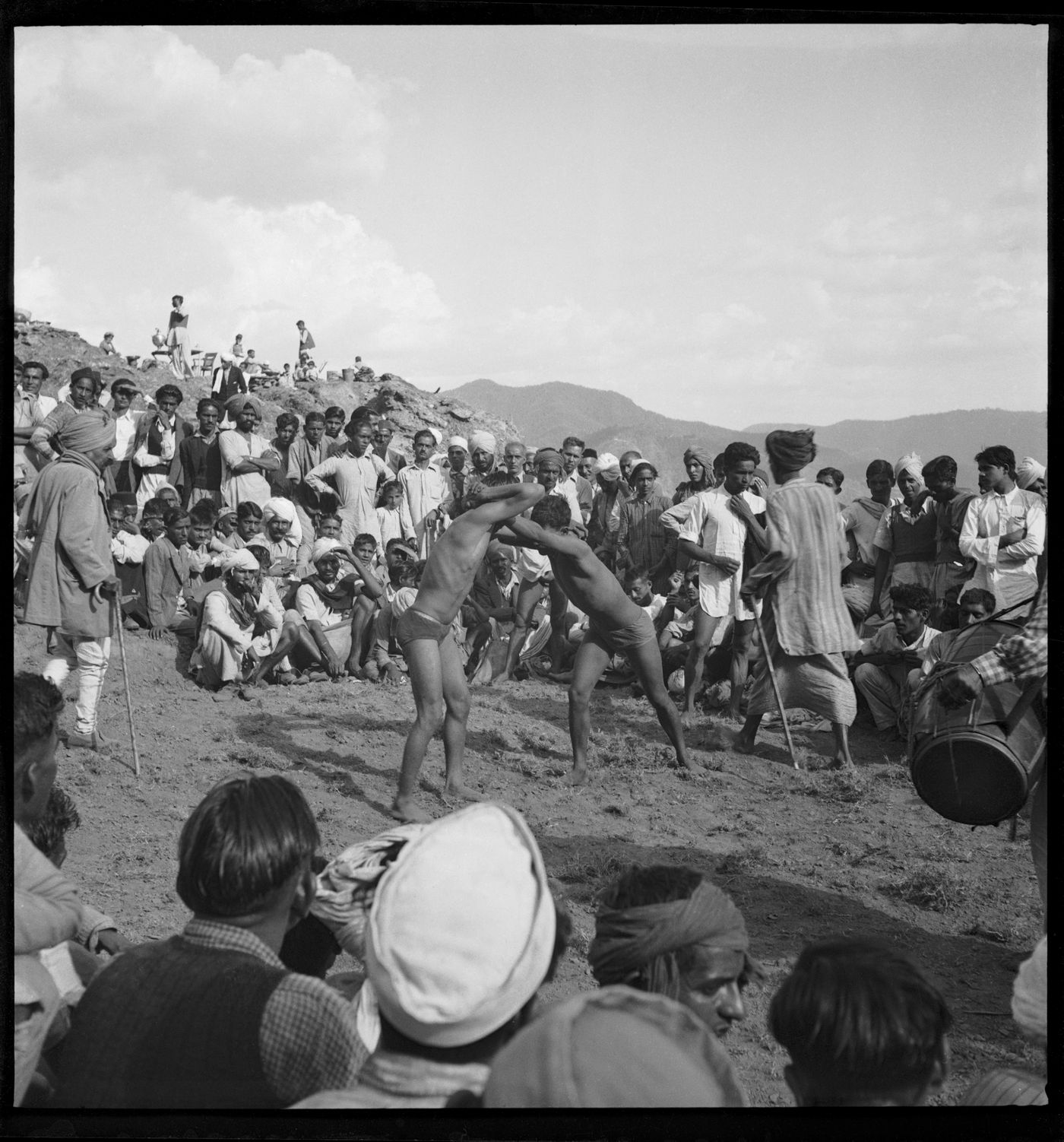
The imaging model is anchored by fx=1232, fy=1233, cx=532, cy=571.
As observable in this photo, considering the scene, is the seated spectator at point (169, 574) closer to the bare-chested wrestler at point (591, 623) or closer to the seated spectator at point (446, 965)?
the bare-chested wrestler at point (591, 623)

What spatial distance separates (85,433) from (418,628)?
1.70m

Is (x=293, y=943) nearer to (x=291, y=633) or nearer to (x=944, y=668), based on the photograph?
(x=944, y=668)

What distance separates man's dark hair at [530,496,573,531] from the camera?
574 cm

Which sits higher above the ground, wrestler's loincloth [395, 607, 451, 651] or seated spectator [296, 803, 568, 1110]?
wrestler's loincloth [395, 607, 451, 651]

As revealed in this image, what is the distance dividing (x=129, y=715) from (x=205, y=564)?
1.34 meters

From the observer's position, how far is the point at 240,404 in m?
6.30

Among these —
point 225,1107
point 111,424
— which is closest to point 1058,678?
point 225,1107

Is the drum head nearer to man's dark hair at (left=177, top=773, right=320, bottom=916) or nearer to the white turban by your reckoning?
man's dark hair at (left=177, top=773, right=320, bottom=916)

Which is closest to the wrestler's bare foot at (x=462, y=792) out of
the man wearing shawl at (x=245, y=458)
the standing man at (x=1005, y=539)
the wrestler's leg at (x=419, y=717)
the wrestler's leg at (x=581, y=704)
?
the wrestler's leg at (x=419, y=717)

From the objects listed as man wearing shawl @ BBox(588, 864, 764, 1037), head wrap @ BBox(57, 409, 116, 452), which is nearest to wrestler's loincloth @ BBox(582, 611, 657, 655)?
head wrap @ BBox(57, 409, 116, 452)

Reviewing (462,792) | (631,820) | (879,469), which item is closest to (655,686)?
(631,820)

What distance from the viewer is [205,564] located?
21.5 ft

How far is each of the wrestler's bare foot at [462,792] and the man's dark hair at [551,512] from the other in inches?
49.5

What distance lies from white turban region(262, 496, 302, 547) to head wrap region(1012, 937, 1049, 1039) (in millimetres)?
3968
